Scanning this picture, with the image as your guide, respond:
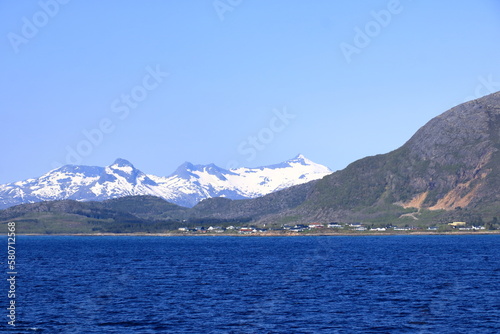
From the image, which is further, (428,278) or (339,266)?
(339,266)

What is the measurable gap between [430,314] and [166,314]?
104ft

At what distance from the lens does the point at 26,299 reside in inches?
3984


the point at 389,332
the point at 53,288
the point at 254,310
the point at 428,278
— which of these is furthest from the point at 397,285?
the point at 53,288

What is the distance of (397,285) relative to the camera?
11600 centimetres

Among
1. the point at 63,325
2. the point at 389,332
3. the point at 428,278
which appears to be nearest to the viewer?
the point at 389,332

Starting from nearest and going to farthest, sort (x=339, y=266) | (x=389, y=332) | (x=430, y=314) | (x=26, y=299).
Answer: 1. (x=389, y=332)
2. (x=430, y=314)
3. (x=26, y=299)
4. (x=339, y=266)

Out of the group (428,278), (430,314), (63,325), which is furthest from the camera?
(428,278)

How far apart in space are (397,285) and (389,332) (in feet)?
138

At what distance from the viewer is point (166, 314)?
287 feet

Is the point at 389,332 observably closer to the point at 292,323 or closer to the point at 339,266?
the point at 292,323

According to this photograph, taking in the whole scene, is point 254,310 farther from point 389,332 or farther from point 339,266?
point 339,266

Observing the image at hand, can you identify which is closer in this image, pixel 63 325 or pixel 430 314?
pixel 63 325

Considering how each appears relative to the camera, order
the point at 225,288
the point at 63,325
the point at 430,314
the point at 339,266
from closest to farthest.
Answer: the point at 63,325 < the point at 430,314 < the point at 225,288 < the point at 339,266

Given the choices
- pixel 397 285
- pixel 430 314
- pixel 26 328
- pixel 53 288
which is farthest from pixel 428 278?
pixel 26 328
